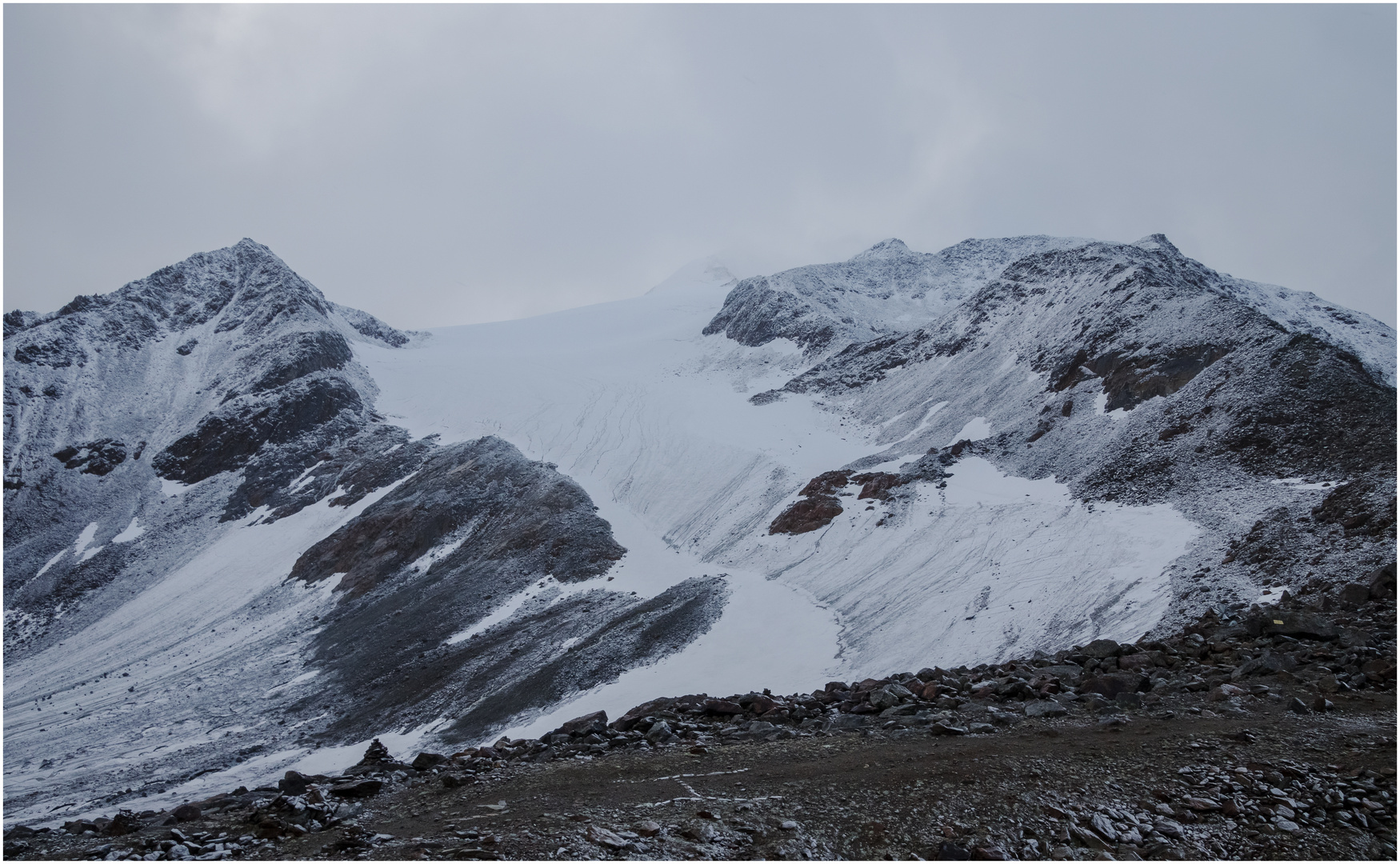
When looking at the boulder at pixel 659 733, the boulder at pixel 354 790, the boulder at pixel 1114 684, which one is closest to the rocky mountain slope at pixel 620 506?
the boulder at pixel 1114 684

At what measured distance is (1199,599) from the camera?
803 inches

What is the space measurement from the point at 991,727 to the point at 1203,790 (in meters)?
3.80

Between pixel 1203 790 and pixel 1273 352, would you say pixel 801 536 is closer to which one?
pixel 1273 352

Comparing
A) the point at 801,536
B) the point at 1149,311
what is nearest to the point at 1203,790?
the point at 801,536

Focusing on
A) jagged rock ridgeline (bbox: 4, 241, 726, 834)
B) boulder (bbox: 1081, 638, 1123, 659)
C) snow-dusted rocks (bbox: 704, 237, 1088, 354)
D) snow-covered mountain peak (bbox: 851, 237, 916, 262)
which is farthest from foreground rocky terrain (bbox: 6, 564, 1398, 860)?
snow-covered mountain peak (bbox: 851, 237, 916, 262)

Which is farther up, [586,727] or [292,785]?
[292,785]

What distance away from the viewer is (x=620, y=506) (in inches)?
1941

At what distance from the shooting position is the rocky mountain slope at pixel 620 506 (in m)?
26.3

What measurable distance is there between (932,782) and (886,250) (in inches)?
4835

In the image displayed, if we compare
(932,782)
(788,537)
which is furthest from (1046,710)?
(788,537)

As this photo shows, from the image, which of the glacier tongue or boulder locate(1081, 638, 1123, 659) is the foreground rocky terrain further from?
the glacier tongue

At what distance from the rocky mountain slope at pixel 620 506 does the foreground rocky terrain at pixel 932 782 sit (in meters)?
6.29

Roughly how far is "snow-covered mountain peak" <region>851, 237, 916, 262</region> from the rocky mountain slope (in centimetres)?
3733

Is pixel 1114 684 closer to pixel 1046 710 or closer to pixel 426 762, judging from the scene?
pixel 1046 710
